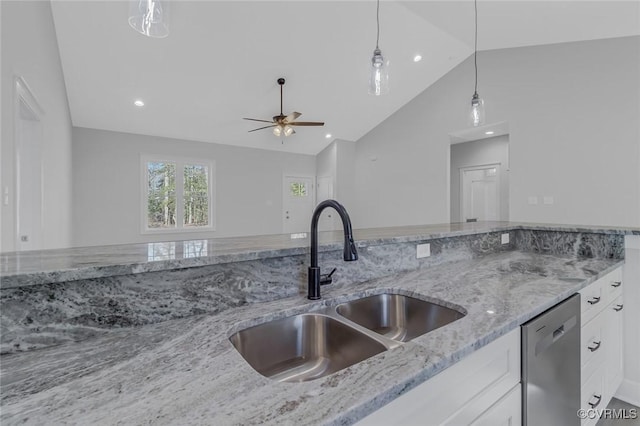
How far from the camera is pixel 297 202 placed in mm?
7703

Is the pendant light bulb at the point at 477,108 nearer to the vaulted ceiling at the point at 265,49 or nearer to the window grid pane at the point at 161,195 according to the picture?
the vaulted ceiling at the point at 265,49

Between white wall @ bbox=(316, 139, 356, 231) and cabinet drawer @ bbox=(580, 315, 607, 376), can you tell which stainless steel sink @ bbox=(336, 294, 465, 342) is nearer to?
cabinet drawer @ bbox=(580, 315, 607, 376)

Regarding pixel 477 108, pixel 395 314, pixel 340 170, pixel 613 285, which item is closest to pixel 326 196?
pixel 340 170

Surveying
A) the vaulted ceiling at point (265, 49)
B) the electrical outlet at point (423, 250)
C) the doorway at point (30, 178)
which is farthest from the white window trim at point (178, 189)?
the electrical outlet at point (423, 250)

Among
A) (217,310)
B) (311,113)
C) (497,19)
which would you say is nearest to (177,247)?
(217,310)

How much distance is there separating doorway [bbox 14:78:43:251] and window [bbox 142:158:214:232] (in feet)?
10.3

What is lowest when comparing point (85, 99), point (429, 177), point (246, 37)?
point (429, 177)

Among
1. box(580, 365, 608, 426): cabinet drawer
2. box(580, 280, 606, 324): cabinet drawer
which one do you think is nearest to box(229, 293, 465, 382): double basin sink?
box(580, 280, 606, 324): cabinet drawer

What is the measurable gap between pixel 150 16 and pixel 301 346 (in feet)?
5.13

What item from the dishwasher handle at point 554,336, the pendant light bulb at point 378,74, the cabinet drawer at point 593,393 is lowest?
the cabinet drawer at point 593,393

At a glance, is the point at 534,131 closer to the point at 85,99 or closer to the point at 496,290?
the point at 496,290

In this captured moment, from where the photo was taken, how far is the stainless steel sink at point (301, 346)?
36.2 inches

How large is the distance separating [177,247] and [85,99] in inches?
190

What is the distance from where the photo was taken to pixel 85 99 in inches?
178
